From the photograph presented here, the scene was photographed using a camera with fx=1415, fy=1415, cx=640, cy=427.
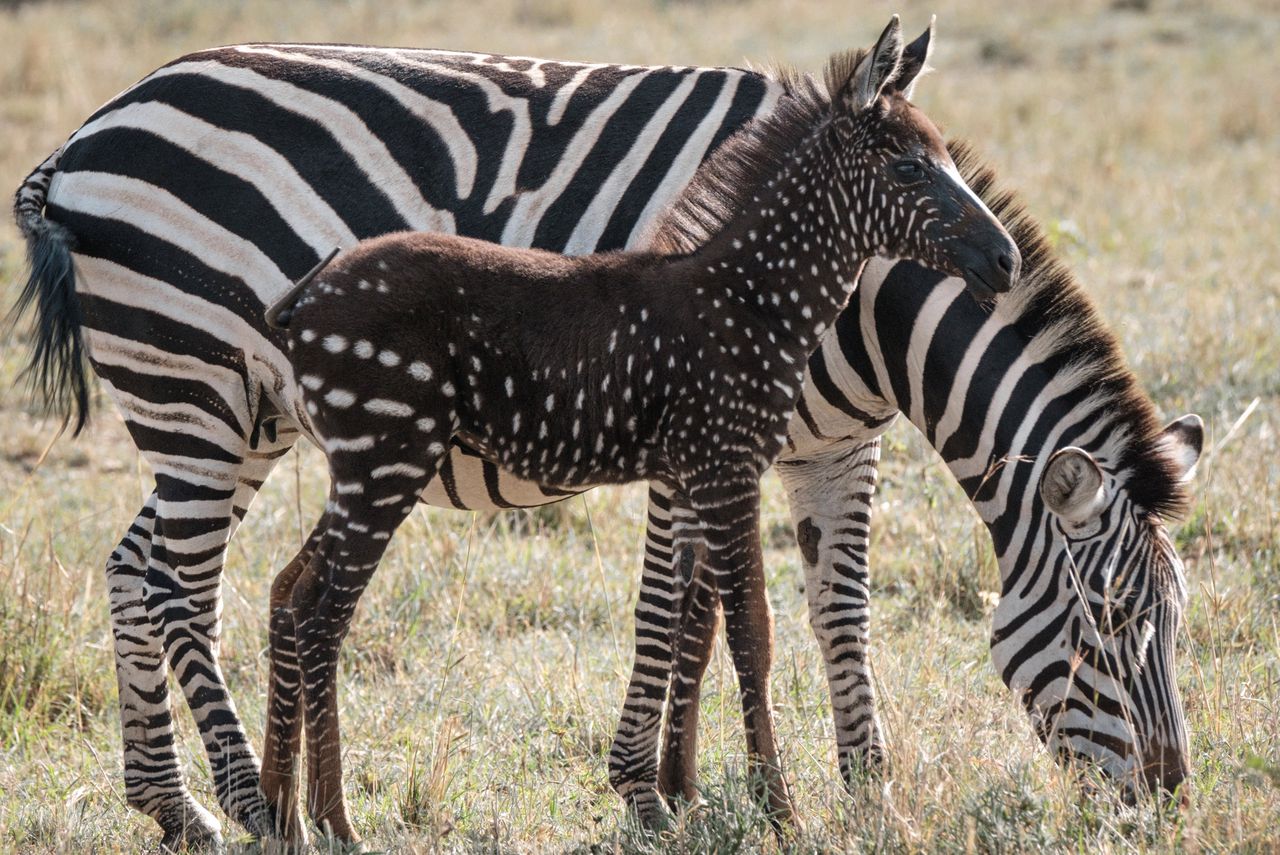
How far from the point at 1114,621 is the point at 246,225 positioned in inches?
125

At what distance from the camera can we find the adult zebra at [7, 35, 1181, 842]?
4.93 m

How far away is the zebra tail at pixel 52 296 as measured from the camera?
4.81 meters

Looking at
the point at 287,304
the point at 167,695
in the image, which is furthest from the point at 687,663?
the point at 167,695

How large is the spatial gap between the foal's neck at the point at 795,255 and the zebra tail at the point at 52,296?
7.10 feet

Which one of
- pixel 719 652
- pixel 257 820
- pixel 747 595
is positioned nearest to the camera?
pixel 747 595

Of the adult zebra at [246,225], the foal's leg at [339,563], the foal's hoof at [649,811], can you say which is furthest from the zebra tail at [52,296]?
the foal's hoof at [649,811]

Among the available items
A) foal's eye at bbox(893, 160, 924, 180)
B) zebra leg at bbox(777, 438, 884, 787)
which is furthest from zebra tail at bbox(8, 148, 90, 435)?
foal's eye at bbox(893, 160, 924, 180)

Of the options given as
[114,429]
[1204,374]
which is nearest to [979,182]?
[1204,374]

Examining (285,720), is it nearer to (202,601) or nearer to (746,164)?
(202,601)

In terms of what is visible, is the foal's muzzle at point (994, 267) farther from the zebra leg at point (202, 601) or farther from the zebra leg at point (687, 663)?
the zebra leg at point (202, 601)

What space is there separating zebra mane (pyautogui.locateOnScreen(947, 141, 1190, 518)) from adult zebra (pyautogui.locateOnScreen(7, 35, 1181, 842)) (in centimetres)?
62

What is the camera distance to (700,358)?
4.24 m

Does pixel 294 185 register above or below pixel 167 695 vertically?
above

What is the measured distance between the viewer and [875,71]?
13.7 feet
